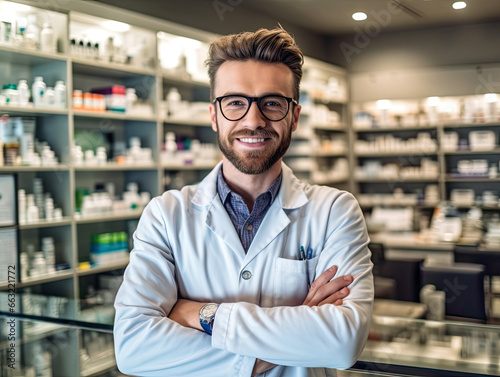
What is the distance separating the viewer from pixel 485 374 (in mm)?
1277

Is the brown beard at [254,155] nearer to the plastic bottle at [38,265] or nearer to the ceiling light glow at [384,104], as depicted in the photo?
the plastic bottle at [38,265]

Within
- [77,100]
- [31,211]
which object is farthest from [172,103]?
[31,211]

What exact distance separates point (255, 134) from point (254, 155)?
54 millimetres

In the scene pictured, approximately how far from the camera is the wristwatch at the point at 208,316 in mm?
1177

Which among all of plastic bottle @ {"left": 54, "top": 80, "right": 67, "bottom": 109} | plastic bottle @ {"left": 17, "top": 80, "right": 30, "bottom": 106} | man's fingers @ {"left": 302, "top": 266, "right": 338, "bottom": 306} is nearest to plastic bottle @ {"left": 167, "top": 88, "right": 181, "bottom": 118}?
plastic bottle @ {"left": 54, "top": 80, "right": 67, "bottom": 109}

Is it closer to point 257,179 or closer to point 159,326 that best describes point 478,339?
point 257,179

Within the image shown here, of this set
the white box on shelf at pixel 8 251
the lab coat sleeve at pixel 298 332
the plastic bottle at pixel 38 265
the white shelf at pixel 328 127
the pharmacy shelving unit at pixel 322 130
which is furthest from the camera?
the white shelf at pixel 328 127

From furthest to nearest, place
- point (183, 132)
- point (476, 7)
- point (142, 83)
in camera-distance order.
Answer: point (183, 132), point (142, 83), point (476, 7)

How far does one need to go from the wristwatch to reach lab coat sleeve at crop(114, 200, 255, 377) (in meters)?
0.02

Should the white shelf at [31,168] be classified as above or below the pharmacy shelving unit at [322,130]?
below

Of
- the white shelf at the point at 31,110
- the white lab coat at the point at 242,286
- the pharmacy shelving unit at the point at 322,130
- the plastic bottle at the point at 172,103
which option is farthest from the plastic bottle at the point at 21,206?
the pharmacy shelving unit at the point at 322,130

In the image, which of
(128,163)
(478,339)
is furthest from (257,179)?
(128,163)

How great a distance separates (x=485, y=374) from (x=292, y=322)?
560 millimetres

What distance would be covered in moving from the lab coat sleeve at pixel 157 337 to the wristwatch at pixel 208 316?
2cm
